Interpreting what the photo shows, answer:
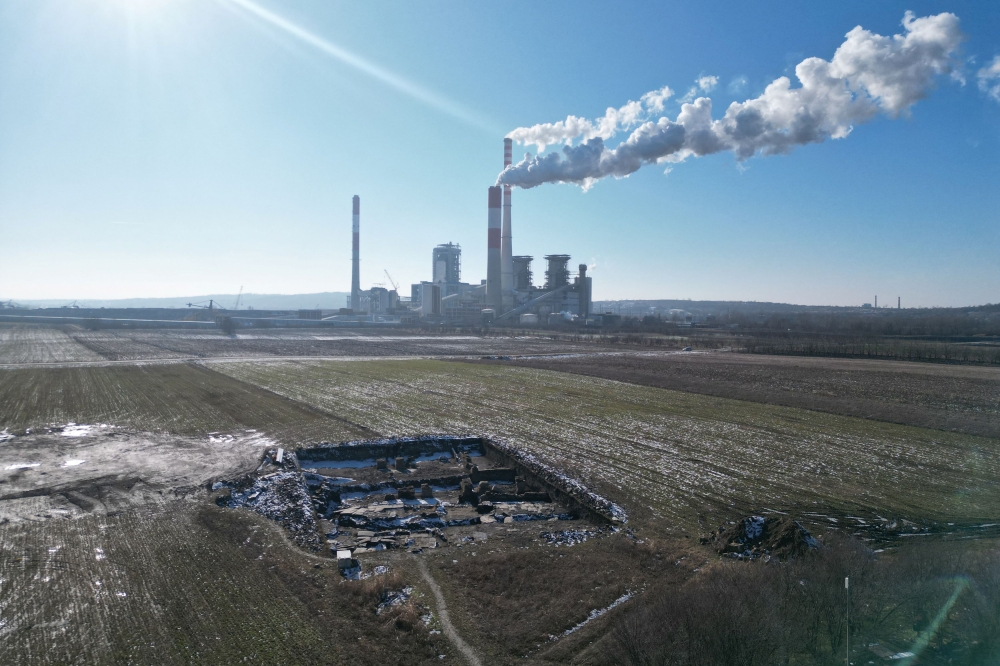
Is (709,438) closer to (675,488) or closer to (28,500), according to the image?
(675,488)

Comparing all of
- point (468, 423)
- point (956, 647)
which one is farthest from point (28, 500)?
point (956, 647)

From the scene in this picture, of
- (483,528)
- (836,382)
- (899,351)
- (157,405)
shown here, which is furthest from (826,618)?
(899,351)

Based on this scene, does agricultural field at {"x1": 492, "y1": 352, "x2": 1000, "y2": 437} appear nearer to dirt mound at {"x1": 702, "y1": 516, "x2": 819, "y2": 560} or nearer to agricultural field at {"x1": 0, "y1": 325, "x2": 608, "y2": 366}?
agricultural field at {"x1": 0, "y1": 325, "x2": 608, "y2": 366}

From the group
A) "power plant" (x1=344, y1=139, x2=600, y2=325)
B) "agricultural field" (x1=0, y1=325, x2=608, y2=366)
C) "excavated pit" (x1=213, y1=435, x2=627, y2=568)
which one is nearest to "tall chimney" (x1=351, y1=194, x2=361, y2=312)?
"power plant" (x1=344, y1=139, x2=600, y2=325)

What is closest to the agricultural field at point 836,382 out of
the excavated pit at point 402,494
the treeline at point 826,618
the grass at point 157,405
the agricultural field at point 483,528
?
the agricultural field at point 483,528

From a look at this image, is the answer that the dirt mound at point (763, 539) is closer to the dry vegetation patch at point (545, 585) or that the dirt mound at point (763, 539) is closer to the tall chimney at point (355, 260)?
the dry vegetation patch at point (545, 585)

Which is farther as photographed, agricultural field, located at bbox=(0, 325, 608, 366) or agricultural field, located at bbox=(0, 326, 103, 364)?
agricultural field, located at bbox=(0, 325, 608, 366)
